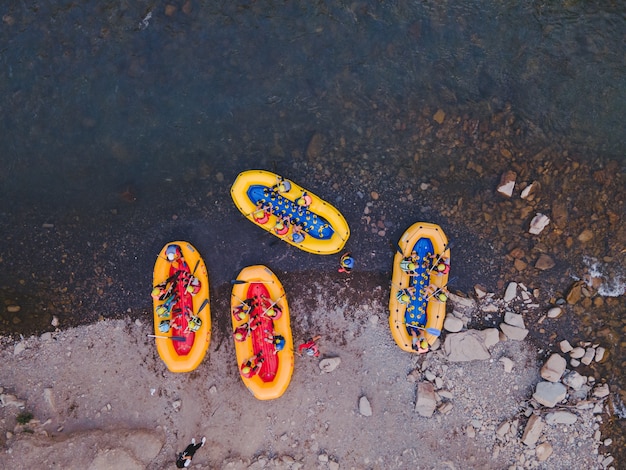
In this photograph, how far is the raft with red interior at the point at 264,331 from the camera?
357 inches

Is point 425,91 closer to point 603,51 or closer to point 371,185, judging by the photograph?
point 371,185

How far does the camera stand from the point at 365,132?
31.7 ft

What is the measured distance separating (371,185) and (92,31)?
22.8ft

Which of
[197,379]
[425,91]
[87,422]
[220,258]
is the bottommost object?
[87,422]

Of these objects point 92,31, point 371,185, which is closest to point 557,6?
point 371,185

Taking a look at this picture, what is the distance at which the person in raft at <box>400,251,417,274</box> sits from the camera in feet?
29.4

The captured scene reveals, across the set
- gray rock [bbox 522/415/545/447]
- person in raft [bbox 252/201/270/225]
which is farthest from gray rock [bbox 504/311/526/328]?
person in raft [bbox 252/201/270/225]

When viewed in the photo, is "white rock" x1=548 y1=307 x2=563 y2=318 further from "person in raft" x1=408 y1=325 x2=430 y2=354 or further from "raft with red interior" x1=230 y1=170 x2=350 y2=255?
"raft with red interior" x1=230 y1=170 x2=350 y2=255

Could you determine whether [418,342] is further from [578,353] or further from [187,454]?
[187,454]

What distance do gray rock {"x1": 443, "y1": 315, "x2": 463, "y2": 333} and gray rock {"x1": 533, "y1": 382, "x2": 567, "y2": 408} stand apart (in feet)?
6.77

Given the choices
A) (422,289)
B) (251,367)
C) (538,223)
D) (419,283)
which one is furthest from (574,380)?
(251,367)

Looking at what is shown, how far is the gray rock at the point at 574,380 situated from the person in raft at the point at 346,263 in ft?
16.8

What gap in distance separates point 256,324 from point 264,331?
0.23 metres

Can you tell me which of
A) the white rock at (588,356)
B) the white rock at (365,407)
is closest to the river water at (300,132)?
the white rock at (588,356)
